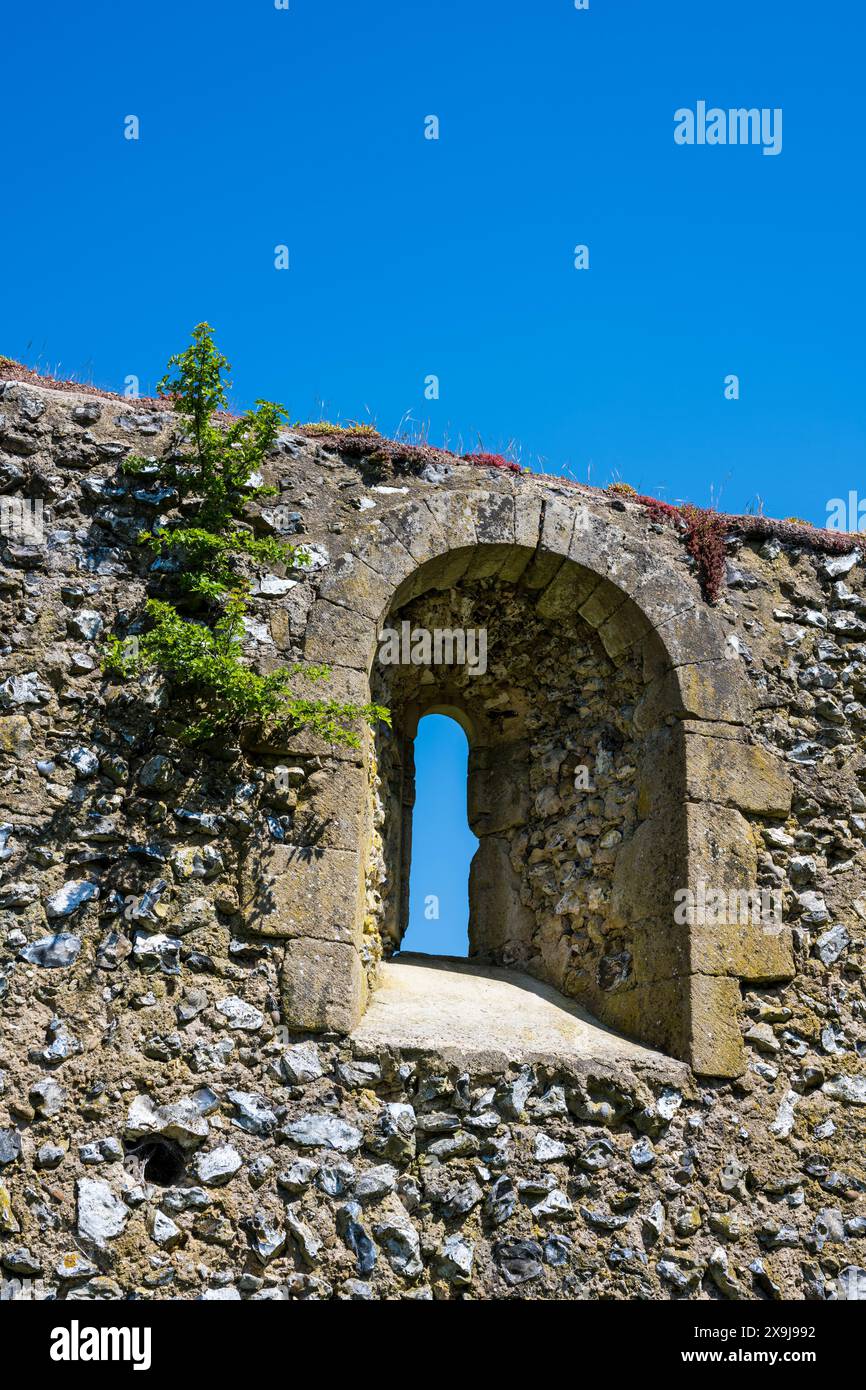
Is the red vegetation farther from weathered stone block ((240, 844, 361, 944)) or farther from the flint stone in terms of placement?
the flint stone

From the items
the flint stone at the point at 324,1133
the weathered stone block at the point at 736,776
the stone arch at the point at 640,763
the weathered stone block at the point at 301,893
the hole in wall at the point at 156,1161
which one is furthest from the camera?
the weathered stone block at the point at 736,776

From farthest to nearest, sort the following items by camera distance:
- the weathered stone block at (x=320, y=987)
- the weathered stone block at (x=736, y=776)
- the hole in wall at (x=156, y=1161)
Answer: the weathered stone block at (x=736, y=776) < the weathered stone block at (x=320, y=987) < the hole in wall at (x=156, y=1161)

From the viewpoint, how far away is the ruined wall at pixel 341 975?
568cm

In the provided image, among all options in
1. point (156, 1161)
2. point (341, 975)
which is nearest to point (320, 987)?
point (341, 975)

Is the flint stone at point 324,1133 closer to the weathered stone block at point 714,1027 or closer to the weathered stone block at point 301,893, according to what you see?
the weathered stone block at point 301,893

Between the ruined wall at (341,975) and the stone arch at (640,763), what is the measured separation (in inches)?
0.8

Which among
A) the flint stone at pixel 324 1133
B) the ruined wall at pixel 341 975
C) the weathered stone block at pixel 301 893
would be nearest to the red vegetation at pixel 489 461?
the ruined wall at pixel 341 975

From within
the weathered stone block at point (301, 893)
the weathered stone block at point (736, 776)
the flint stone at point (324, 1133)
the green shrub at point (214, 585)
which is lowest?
the flint stone at point (324, 1133)

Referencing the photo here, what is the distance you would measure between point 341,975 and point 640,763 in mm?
2232

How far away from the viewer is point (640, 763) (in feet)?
24.4

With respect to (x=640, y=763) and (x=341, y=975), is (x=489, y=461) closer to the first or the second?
(x=640, y=763)

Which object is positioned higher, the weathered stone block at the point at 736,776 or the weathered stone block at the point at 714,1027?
the weathered stone block at the point at 736,776

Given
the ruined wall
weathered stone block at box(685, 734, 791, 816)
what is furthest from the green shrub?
weathered stone block at box(685, 734, 791, 816)

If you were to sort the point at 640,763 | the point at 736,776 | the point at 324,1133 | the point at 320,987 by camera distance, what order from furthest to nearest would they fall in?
the point at 640,763 < the point at 736,776 < the point at 320,987 < the point at 324,1133
